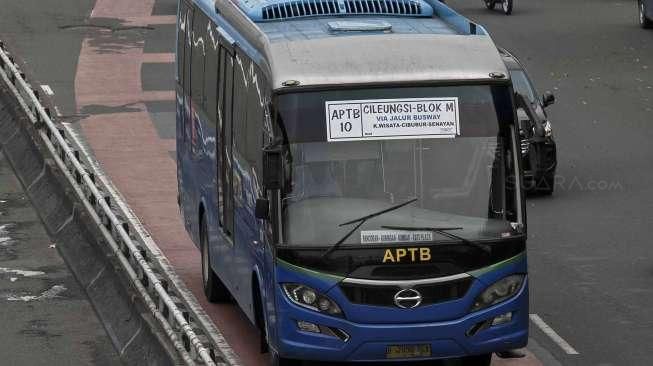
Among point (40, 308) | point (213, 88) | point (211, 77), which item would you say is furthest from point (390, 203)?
point (40, 308)

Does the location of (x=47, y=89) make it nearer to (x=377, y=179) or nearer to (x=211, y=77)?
(x=211, y=77)

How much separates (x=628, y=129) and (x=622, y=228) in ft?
25.4

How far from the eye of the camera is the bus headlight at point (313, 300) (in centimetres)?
1467

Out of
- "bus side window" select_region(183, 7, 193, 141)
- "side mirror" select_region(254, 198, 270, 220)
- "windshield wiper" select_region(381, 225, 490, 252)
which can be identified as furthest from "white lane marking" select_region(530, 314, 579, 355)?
"bus side window" select_region(183, 7, 193, 141)

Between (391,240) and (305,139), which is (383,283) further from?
(305,139)

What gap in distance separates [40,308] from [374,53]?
6140 millimetres

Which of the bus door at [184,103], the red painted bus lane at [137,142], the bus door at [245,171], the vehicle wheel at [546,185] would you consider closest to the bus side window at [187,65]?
the bus door at [184,103]

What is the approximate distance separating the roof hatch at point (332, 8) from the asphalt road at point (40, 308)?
146 inches

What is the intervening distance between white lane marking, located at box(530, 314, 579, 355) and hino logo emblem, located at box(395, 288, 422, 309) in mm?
2906

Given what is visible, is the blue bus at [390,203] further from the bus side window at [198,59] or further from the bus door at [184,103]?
the bus door at [184,103]

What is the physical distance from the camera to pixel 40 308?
19.4 m

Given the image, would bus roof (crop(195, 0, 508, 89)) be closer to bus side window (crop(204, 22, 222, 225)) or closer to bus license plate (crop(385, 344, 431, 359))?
bus side window (crop(204, 22, 222, 225))

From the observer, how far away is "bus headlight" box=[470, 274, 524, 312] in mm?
14844

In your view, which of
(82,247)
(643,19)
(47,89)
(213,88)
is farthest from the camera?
(643,19)
